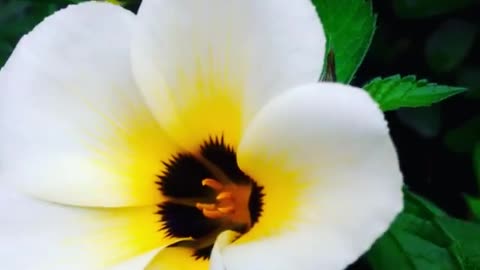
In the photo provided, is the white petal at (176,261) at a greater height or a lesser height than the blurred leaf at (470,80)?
greater

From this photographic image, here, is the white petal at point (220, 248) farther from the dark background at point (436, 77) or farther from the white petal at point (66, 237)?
the dark background at point (436, 77)

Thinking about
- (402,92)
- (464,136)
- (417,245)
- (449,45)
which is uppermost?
(402,92)

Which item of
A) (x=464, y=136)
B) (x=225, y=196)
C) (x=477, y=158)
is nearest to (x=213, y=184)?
(x=225, y=196)

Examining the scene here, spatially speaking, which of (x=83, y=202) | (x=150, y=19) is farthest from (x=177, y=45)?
(x=83, y=202)

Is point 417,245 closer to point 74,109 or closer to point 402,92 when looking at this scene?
point 402,92

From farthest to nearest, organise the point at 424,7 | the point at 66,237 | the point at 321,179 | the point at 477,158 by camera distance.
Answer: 1. the point at 424,7
2. the point at 477,158
3. the point at 66,237
4. the point at 321,179

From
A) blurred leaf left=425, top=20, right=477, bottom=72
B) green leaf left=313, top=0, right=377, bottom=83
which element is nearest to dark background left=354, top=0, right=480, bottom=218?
blurred leaf left=425, top=20, right=477, bottom=72

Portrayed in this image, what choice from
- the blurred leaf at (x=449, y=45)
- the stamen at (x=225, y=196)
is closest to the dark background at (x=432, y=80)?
the blurred leaf at (x=449, y=45)

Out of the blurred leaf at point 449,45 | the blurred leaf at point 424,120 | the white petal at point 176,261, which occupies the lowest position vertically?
the blurred leaf at point 424,120
